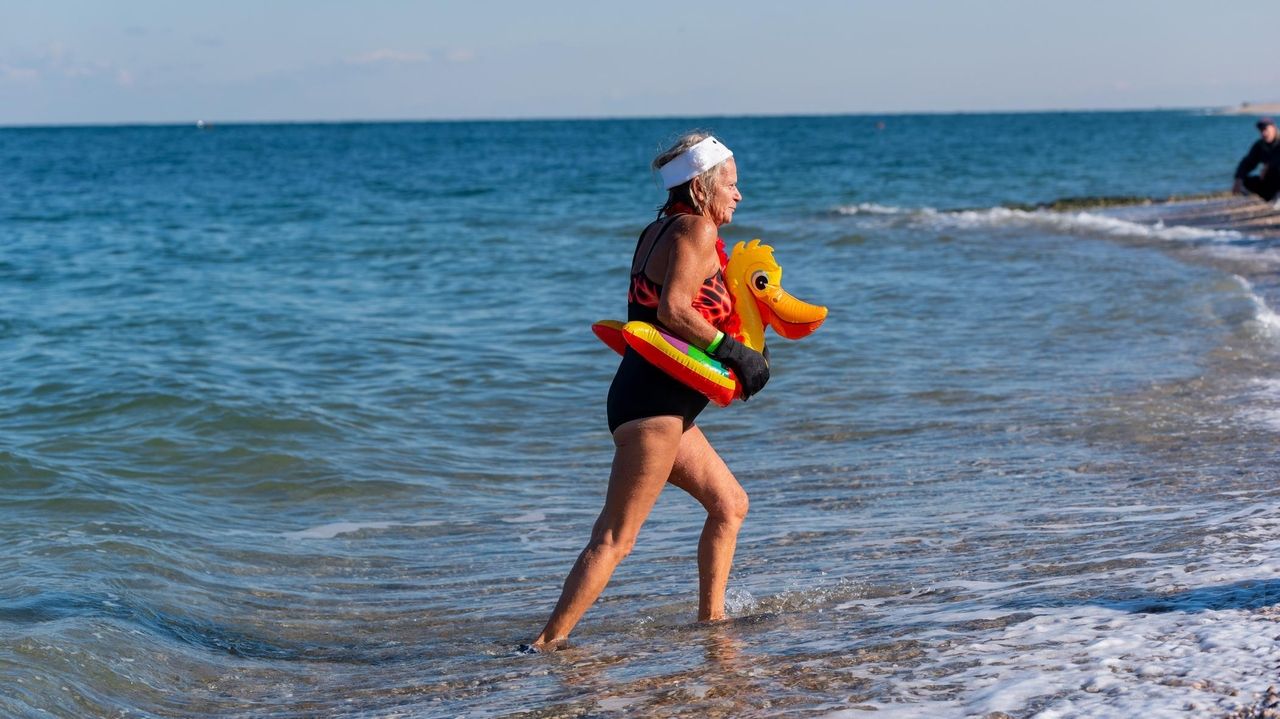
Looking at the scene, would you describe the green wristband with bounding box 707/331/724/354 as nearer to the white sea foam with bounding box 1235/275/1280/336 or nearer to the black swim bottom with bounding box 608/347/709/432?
the black swim bottom with bounding box 608/347/709/432

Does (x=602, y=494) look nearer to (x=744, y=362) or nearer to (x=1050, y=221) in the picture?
(x=744, y=362)

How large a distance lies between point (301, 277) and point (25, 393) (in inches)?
345

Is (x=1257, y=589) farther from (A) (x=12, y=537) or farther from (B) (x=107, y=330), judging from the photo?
(B) (x=107, y=330)

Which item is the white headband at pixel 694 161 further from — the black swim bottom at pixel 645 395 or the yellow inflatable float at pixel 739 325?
the black swim bottom at pixel 645 395

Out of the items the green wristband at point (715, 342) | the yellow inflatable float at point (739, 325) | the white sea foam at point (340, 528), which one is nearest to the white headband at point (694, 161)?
the yellow inflatable float at point (739, 325)

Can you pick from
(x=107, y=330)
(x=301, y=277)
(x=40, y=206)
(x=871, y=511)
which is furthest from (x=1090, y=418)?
(x=40, y=206)

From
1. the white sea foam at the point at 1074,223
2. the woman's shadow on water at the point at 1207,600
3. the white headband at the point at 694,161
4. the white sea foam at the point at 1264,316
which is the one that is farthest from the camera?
the white sea foam at the point at 1074,223

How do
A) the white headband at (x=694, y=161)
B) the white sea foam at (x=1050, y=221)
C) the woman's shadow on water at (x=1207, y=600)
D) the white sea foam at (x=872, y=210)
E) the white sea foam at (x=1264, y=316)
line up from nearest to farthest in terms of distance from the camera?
the woman's shadow on water at (x=1207, y=600) → the white headband at (x=694, y=161) → the white sea foam at (x=1264, y=316) → the white sea foam at (x=1050, y=221) → the white sea foam at (x=872, y=210)

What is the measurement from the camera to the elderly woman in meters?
4.18

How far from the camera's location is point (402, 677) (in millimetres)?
4738

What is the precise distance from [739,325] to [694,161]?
1.93 feet

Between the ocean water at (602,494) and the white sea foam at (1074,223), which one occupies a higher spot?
the white sea foam at (1074,223)

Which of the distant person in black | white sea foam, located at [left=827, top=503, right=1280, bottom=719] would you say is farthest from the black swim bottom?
the distant person in black

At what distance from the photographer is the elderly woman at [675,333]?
4180 millimetres
